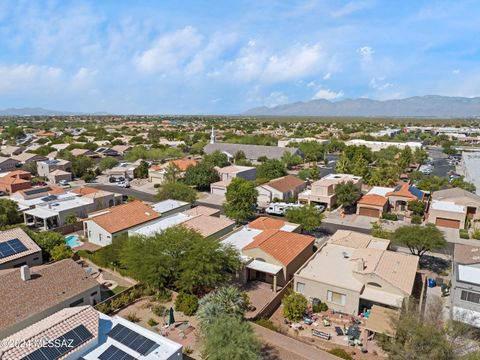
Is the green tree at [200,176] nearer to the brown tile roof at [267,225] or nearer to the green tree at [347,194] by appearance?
the green tree at [347,194]

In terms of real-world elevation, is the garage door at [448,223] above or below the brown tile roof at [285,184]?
below

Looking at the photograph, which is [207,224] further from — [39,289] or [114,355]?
[114,355]

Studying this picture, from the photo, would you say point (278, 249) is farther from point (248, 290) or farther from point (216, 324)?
point (216, 324)

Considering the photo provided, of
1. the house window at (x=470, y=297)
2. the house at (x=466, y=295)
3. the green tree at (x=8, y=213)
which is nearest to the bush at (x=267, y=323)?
the house at (x=466, y=295)

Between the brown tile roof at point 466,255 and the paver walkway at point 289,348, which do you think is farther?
the brown tile roof at point 466,255

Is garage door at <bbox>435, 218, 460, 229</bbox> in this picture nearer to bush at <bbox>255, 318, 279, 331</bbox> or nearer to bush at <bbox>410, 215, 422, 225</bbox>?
bush at <bbox>410, 215, 422, 225</bbox>

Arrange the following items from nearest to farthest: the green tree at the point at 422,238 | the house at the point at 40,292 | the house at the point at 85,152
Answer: the house at the point at 40,292 → the green tree at the point at 422,238 → the house at the point at 85,152
